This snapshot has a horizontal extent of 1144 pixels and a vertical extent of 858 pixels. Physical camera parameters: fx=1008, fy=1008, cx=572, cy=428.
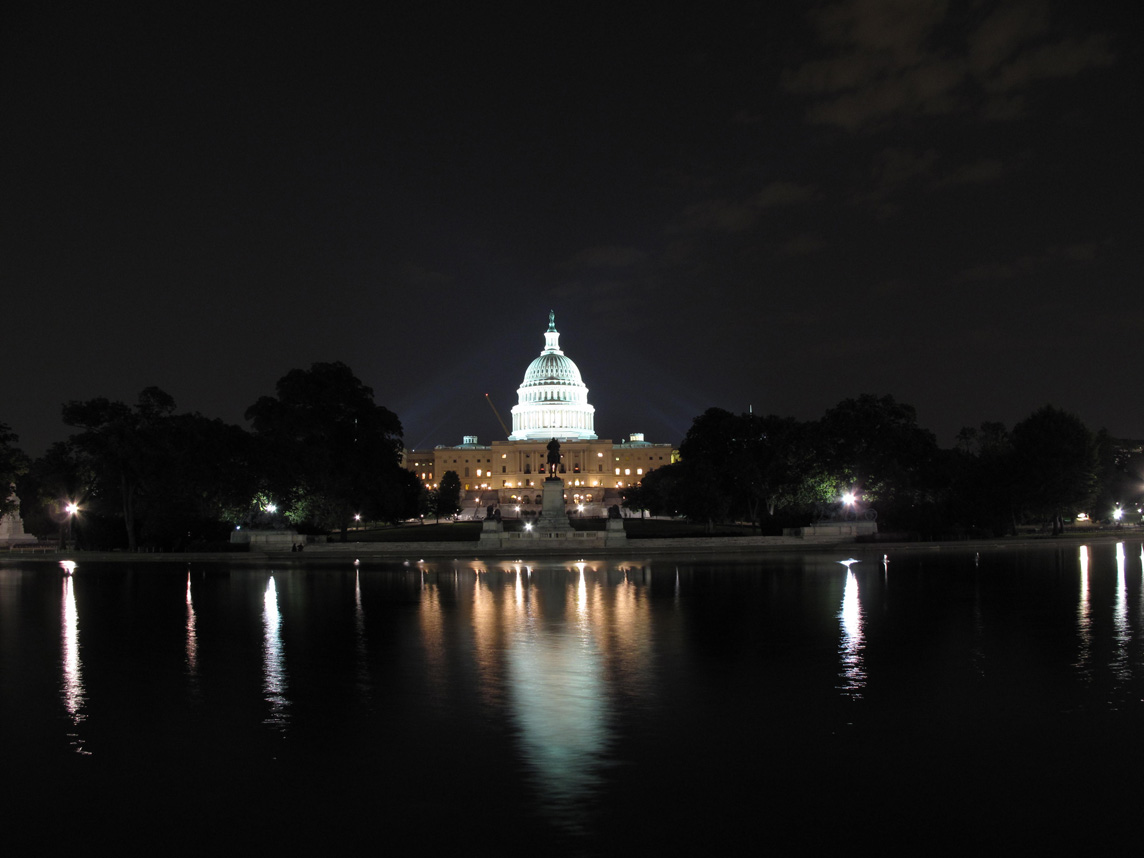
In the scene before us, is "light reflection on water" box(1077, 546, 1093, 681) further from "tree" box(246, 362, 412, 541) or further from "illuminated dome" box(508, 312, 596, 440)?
"illuminated dome" box(508, 312, 596, 440)

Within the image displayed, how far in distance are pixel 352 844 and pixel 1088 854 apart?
6.87 metres

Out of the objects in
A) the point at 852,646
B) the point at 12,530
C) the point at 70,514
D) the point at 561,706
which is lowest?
the point at 12,530

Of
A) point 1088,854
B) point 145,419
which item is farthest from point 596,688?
point 145,419

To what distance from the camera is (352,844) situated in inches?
379

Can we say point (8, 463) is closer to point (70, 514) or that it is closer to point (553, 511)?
point (70, 514)

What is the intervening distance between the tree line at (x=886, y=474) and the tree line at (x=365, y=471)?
3.8 inches

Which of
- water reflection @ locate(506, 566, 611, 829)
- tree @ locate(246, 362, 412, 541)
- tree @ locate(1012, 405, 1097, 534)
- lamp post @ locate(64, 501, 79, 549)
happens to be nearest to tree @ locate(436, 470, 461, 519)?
lamp post @ locate(64, 501, 79, 549)

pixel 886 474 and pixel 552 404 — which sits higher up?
pixel 552 404

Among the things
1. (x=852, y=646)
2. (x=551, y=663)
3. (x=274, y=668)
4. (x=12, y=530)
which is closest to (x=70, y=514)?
(x=12, y=530)

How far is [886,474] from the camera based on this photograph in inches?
2414

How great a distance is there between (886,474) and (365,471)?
104 feet

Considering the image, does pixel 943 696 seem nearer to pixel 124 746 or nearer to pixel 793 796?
pixel 793 796

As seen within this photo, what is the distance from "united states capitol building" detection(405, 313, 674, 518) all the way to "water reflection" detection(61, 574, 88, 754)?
143342 mm

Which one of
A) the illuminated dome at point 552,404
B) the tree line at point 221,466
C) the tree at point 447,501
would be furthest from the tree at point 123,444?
the illuminated dome at point 552,404
